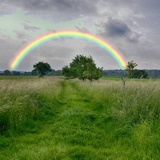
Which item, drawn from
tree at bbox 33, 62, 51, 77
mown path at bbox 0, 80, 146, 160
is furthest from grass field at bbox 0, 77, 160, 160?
tree at bbox 33, 62, 51, 77

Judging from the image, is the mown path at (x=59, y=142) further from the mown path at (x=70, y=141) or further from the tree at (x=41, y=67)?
the tree at (x=41, y=67)

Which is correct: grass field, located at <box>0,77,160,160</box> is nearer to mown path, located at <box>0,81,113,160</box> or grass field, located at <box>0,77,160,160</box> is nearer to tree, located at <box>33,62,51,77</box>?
mown path, located at <box>0,81,113,160</box>

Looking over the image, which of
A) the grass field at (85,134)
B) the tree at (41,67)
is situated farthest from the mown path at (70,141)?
the tree at (41,67)

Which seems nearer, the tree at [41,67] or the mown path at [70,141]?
the mown path at [70,141]

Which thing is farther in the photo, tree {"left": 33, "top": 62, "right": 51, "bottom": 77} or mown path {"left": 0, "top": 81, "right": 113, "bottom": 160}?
tree {"left": 33, "top": 62, "right": 51, "bottom": 77}

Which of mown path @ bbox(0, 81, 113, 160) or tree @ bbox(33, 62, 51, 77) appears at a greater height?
tree @ bbox(33, 62, 51, 77)

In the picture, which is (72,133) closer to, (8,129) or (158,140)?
(8,129)

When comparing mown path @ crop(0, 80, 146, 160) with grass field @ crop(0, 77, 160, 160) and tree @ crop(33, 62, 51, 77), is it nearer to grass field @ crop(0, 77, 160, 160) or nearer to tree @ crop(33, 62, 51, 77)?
grass field @ crop(0, 77, 160, 160)

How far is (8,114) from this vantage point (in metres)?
8.80

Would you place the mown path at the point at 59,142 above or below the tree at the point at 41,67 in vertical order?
below

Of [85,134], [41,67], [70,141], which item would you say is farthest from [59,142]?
[41,67]

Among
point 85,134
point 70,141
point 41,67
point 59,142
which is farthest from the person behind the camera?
point 41,67

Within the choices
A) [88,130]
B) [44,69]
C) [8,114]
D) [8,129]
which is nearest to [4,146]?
[8,129]

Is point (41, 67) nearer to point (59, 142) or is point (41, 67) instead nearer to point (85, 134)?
point (85, 134)
